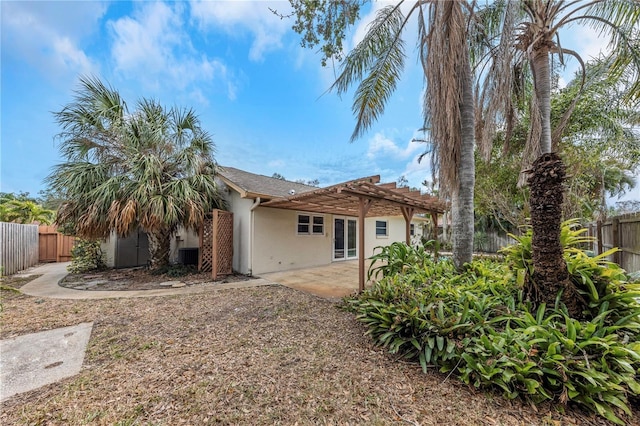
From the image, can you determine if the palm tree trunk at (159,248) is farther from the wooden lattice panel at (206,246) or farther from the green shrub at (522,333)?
the green shrub at (522,333)

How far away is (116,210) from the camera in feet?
22.4

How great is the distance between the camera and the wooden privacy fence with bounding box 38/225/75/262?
11.4 m

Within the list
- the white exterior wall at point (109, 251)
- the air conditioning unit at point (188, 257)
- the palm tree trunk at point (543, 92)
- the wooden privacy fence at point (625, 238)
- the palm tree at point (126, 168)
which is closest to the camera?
the wooden privacy fence at point (625, 238)

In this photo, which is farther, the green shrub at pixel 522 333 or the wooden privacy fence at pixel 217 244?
the wooden privacy fence at pixel 217 244

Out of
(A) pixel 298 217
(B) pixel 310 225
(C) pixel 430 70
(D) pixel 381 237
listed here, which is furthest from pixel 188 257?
(D) pixel 381 237

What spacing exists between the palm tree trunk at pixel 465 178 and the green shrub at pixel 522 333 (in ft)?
2.48

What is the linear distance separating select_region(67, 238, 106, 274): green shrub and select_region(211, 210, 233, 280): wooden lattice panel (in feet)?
15.9

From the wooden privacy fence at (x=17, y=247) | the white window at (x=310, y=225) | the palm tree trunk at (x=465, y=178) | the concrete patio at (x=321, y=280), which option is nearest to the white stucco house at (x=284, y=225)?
the white window at (x=310, y=225)

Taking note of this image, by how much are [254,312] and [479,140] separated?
22.7 feet

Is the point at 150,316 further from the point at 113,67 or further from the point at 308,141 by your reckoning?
the point at 308,141

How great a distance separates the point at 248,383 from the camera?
2604 mm

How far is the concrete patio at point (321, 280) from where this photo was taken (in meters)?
6.43

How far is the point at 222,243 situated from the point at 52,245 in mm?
10086

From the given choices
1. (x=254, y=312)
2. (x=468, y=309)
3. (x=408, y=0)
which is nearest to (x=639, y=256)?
(x=468, y=309)
